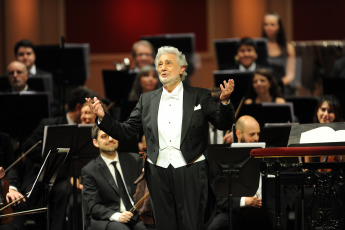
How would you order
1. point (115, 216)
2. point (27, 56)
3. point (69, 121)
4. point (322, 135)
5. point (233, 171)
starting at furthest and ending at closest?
point (27, 56)
point (69, 121)
point (115, 216)
point (233, 171)
point (322, 135)

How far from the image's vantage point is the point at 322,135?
3.87 metres

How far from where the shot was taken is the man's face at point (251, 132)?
5285mm

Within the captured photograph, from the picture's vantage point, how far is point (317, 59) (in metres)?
7.66

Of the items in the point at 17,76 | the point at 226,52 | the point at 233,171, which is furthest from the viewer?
the point at 226,52

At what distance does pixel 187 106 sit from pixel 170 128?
6.8 inches

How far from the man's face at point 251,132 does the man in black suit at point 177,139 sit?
1332 mm

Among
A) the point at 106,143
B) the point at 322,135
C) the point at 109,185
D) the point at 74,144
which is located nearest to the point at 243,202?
the point at 109,185

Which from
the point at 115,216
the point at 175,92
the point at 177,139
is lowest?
the point at 115,216

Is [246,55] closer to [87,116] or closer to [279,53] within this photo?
[279,53]

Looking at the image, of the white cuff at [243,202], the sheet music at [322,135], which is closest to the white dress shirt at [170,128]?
the sheet music at [322,135]

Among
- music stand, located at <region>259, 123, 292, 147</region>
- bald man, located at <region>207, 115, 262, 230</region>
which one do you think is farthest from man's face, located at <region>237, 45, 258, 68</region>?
music stand, located at <region>259, 123, 292, 147</region>

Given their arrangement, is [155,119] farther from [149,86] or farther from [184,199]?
[149,86]

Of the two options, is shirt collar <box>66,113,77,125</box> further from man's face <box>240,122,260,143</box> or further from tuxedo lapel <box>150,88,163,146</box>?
tuxedo lapel <box>150,88,163,146</box>

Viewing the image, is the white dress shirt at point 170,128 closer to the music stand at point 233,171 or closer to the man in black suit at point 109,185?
the music stand at point 233,171
